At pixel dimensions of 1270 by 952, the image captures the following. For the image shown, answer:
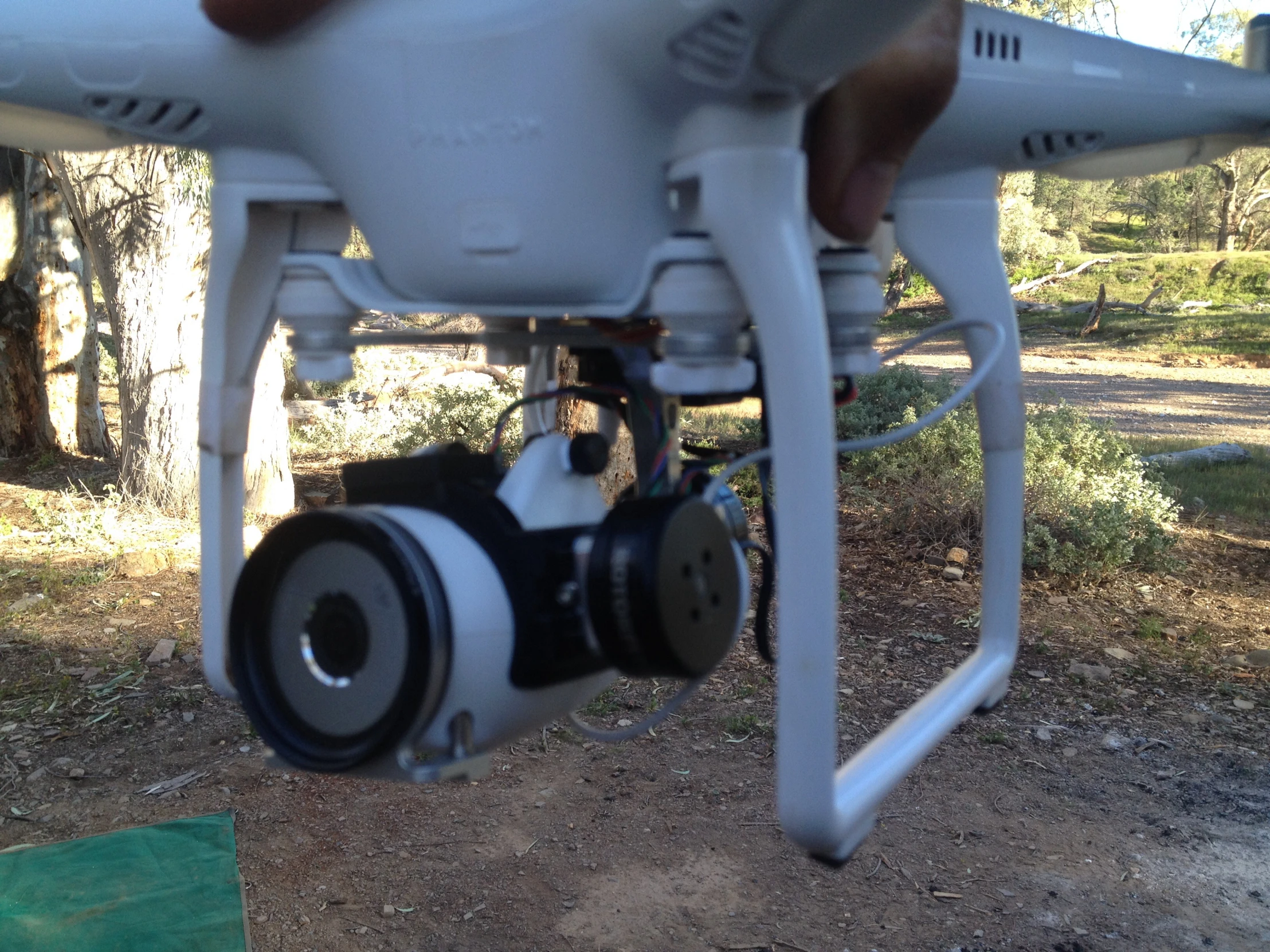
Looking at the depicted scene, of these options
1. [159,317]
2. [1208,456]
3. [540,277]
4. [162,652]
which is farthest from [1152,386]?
[540,277]

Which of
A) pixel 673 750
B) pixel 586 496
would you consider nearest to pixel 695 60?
pixel 586 496

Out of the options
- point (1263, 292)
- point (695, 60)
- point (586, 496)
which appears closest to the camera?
point (695, 60)

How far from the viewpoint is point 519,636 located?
3.34 ft

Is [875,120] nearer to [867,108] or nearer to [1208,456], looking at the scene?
[867,108]

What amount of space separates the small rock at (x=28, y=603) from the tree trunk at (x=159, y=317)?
3.13 feet

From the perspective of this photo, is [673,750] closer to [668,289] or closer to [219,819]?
[219,819]

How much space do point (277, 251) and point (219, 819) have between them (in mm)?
2505

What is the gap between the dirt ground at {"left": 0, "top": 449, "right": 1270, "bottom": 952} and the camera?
2.98 metres

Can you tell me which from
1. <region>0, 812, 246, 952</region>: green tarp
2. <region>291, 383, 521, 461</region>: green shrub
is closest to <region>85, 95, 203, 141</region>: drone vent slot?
<region>0, 812, 246, 952</region>: green tarp

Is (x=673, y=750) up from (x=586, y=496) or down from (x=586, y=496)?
down

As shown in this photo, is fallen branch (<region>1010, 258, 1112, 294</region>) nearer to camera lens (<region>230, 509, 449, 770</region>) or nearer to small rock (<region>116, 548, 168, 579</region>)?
small rock (<region>116, 548, 168, 579</region>)

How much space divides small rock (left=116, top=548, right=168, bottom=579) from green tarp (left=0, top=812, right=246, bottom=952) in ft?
7.21

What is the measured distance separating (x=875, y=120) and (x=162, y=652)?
4015mm

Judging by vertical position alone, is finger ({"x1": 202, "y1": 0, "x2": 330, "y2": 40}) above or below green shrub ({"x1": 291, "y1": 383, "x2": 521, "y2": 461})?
above
